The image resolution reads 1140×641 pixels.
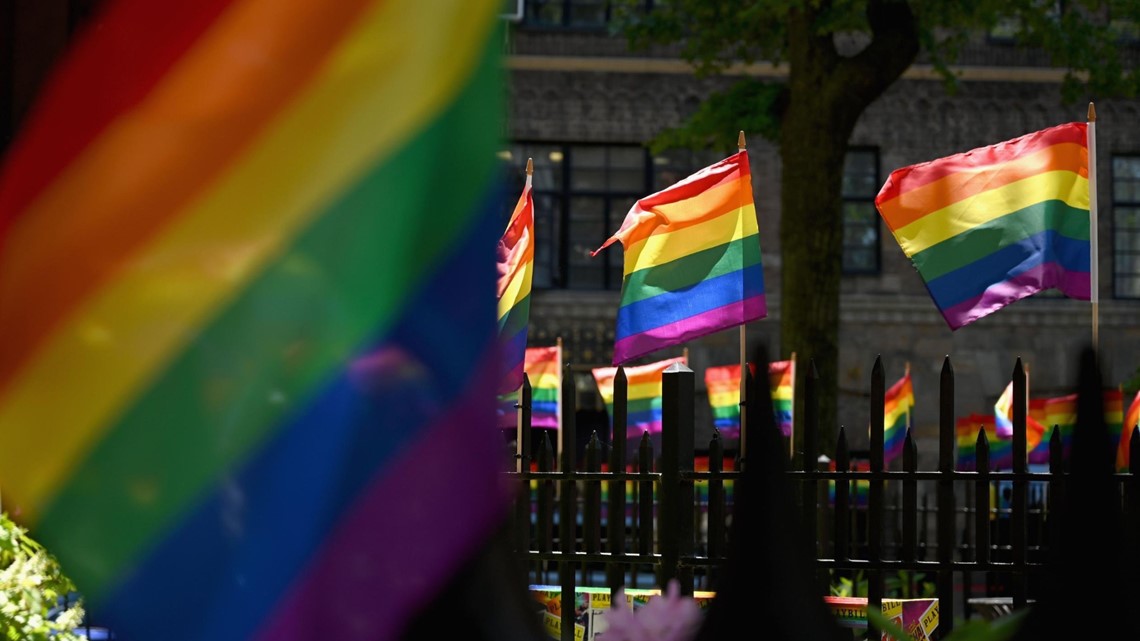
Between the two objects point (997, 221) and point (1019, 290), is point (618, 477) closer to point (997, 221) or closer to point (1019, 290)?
point (1019, 290)

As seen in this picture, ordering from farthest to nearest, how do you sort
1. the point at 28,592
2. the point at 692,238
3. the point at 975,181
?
the point at 692,238, the point at 975,181, the point at 28,592

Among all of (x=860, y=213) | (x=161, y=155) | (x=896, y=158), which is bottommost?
(x=161, y=155)

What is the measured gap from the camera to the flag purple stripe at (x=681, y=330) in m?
→ 6.94

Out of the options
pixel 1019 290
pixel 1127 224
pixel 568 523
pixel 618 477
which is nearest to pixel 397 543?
pixel 618 477

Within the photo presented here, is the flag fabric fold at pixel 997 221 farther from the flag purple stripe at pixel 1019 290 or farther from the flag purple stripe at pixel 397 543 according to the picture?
the flag purple stripe at pixel 397 543

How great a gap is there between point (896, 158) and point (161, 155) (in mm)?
19902

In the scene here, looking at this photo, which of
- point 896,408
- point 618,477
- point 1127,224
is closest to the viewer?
point 618,477

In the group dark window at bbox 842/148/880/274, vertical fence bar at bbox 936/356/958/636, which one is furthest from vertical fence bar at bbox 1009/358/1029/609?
dark window at bbox 842/148/880/274

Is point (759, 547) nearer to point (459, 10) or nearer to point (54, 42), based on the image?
point (459, 10)

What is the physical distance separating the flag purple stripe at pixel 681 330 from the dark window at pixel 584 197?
12901mm

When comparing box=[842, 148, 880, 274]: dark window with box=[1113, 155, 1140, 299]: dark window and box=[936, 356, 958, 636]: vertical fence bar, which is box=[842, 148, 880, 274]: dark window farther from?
box=[936, 356, 958, 636]: vertical fence bar

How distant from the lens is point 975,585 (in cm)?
1656

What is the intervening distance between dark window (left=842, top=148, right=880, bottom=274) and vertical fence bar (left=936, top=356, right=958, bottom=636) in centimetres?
1460

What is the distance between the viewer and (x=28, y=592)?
4043 mm
